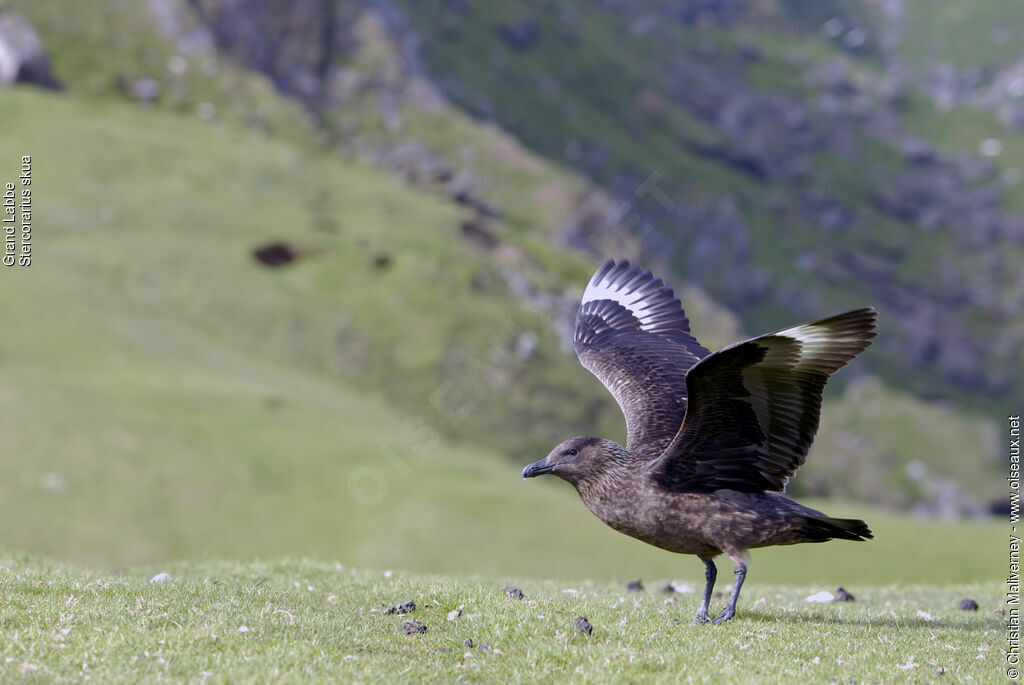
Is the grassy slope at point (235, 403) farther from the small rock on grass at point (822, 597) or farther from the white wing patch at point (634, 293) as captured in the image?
the white wing patch at point (634, 293)

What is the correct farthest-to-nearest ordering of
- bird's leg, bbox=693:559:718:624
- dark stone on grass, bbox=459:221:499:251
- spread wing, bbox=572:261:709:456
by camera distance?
1. dark stone on grass, bbox=459:221:499:251
2. spread wing, bbox=572:261:709:456
3. bird's leg, bbox=693:559:718:624

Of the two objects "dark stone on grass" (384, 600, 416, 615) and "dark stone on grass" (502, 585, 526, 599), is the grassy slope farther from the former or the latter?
"dark stone on grass" (384, 600, 416, 615)

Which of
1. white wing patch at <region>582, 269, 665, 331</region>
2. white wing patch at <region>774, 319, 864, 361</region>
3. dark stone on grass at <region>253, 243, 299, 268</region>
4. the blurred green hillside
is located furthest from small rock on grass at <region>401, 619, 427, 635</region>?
dark stone on grass at <region>253, 243, 299, 268</region>

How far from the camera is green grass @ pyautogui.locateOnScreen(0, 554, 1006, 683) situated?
9828 mm

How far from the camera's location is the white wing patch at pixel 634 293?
16812 mm

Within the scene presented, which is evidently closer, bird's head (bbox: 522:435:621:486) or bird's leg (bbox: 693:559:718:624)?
bird's leg (bbox: 693:559:718:624)

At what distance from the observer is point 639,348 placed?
15609 mm

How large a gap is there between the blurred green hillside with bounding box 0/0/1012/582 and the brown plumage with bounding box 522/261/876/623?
3665 cm

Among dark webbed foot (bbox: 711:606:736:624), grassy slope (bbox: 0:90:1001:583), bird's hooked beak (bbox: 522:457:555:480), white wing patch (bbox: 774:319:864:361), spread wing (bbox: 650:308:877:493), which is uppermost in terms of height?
white wing patch (bbox: 774:319:864:361)

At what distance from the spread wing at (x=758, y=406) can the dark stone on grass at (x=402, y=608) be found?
3.22 meters

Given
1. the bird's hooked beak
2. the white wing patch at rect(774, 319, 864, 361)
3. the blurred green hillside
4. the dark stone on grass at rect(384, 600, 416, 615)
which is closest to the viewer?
the white wing patch at rect(774, 319, 864, 361)

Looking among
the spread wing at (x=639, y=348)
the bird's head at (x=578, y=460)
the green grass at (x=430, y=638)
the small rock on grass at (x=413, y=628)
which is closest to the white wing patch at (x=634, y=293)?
the spread wing at (x=639, y=348)

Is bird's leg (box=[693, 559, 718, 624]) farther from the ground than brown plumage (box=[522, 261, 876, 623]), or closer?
closer

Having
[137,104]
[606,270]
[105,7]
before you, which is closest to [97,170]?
[137,104]
